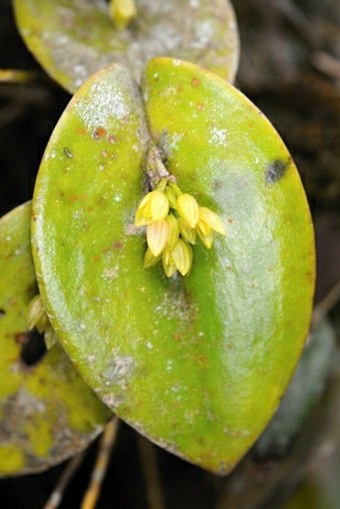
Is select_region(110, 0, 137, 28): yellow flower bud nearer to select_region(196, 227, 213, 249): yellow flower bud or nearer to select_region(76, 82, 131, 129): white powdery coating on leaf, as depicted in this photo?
select_region(76, 82, 131, 129): white powdery coating on leaf

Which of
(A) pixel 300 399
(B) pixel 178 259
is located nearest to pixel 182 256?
(B) pixel 178 259

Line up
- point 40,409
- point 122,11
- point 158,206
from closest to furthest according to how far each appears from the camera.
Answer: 1. point 158,206
2. point 40,409
3. point 122,11

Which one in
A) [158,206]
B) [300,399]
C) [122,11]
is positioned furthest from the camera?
[300,399]

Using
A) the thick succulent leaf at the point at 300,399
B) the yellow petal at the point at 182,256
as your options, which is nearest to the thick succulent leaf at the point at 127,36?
the yellow petal at the point at 182,256

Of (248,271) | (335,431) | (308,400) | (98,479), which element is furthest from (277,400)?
(335,431)

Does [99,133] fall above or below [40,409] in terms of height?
above

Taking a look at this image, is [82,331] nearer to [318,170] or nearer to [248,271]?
[248,271]

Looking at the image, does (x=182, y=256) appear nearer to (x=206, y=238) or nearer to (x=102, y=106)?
(x=206, y=238)
